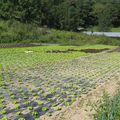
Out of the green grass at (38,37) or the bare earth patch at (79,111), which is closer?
the bare earth patch at (79,111)

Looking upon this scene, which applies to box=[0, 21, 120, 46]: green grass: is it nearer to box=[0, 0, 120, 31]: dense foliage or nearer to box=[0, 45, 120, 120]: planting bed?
box=[0, 0, 120, 31]: dense foliage

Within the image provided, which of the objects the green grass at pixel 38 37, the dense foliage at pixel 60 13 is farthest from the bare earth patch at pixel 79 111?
the dense foliage at pixel 60 13

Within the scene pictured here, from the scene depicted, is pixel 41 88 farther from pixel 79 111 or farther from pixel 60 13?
pixel 60 13

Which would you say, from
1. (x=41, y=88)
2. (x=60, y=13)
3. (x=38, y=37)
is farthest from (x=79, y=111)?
(x=60, y=13)

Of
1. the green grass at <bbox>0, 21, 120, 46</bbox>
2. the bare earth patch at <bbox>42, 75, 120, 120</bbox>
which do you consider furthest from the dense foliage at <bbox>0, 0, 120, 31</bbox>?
the bare earth patch at <bbox>42, 75, 120, 120</bbox>

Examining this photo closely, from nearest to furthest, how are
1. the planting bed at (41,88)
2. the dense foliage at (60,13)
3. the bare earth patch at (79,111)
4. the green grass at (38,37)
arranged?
1. the bare earth patch at (79,111)
2. the planting bed at (41,88)
3. the green grass at (38,37)
4. the dense foliage at (60,13)

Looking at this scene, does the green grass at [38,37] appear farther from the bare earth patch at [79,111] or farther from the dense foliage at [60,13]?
the bare earth patch at [79,111]

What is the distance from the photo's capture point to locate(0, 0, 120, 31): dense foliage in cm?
5672

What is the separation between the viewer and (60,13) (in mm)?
71062

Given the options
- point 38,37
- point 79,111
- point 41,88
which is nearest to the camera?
point 79,111

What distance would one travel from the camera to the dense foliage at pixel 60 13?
5672 centimetres

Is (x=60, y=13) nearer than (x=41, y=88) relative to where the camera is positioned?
No

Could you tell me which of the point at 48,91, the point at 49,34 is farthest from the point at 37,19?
the point at 48,91

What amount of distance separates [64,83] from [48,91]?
1585 millimetres
